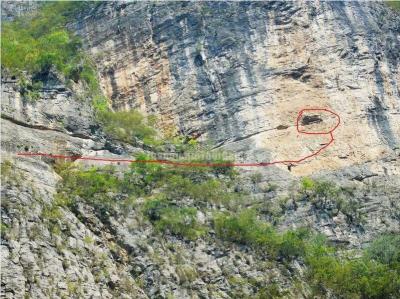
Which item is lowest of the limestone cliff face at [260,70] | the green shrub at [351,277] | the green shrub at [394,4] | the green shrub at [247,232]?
the green shrub at [351,277]

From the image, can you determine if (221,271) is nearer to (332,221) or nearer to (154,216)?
(154,216)

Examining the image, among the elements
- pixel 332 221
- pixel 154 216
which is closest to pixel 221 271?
pixel 154 216

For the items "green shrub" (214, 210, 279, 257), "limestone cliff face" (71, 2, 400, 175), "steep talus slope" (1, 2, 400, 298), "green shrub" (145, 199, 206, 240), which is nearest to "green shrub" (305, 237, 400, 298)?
"steep talus slope" (1, 2, 400, 298)

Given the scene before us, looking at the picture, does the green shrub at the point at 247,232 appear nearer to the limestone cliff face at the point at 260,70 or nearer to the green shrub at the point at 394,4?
the limestone cliff face at the point at 260,70

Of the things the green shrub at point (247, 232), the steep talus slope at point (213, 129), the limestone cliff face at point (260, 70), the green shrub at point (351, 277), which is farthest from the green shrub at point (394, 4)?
the green shrub at point (351, 277)

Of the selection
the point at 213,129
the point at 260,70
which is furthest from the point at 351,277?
the point at 260,70

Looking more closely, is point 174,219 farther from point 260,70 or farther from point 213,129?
point 260,70

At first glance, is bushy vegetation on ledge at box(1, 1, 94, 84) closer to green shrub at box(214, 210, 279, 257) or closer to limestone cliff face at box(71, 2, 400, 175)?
limestone cliff face at box(71, 2, 400, 175)
